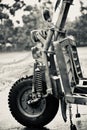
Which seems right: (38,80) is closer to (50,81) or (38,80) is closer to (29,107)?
(50,81)

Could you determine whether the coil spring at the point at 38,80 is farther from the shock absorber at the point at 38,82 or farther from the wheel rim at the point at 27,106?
the wheel rim at the point at 27,106

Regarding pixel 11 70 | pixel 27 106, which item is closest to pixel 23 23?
pixel 11 70

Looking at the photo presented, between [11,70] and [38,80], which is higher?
[38,80]

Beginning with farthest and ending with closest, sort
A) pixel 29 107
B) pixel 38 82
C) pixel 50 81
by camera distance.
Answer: pixel 29 107 < pixel 38 82 < pixel 50 81

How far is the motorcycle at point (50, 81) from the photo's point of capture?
567 centimetres

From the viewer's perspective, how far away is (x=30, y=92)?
6.24 m

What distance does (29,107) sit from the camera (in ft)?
20.6

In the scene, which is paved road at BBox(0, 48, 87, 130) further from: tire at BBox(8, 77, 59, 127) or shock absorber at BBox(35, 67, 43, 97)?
shock absorber at BBox(35, 67, 43, 97)

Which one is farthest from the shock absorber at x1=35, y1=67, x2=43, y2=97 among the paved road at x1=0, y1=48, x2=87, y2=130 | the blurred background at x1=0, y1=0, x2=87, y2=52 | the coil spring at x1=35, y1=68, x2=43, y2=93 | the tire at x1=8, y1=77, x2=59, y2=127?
the blurred background at x1=0, y1=0, x2=87, y2=52

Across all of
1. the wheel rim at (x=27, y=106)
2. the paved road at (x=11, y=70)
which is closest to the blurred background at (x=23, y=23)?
the paved road at (x=11, y=70)

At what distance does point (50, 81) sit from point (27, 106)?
2.14 feet

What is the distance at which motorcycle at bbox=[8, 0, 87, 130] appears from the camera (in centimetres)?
567

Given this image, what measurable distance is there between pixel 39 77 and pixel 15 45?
43.9 ft

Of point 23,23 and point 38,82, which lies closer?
point 38,82
